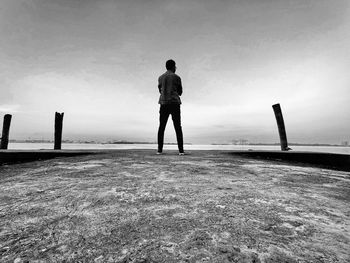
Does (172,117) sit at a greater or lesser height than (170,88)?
lesser

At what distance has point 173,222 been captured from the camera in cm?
119

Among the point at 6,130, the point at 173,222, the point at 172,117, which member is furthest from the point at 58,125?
the point at 173,222

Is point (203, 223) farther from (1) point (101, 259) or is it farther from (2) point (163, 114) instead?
(2) point (163, 114)

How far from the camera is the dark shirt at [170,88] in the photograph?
16.1ft

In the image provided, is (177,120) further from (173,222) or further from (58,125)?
(58,125)

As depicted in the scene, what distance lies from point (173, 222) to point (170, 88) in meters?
4.02

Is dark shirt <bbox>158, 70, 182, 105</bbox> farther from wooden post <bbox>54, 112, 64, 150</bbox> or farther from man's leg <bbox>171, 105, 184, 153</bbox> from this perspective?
wooden post <bbox>54, 112, 64, 150</bbox>

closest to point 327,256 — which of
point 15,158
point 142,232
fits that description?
point 142,232

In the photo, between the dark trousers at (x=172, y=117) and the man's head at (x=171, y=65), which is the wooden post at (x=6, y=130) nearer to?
the dark trousers at (x=172, y=117)

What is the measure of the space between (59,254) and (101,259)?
0.19 meters

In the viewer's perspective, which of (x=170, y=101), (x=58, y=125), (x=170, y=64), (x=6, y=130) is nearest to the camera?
(x=170, y=101)

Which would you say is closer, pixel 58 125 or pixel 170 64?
pixel 170 64

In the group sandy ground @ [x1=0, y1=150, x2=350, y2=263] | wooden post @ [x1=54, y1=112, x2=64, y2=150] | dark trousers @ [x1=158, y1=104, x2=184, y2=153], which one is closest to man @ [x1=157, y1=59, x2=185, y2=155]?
dark trousers @ [x1=158, y1=104, x2=184, y2=153]

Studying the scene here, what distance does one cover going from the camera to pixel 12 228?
1136mm
